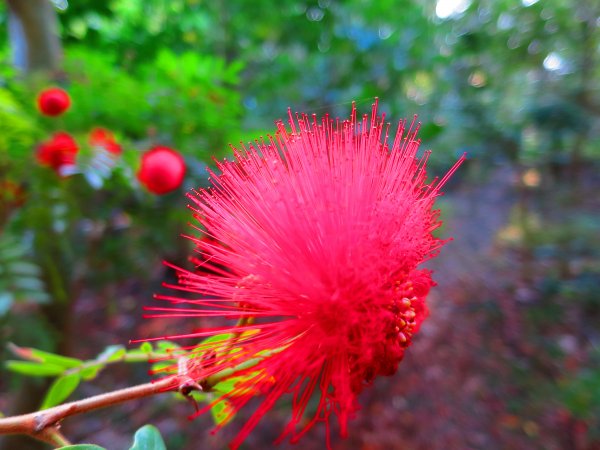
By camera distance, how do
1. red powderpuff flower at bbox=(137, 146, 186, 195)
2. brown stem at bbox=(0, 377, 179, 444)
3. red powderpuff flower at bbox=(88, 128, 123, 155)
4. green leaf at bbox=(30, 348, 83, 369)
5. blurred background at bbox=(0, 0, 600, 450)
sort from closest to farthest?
brown stem at bbox=(0, 377, 179, 444)
green leaf at bbox=(30, 348, 83, 369)
red powderpuff flower at bbox=(137, 146, 186, 195)
red powderpuff flower at bbox=(88, 128, 123, 155)
blurred background at bbox=(0, 0, 600, 450)

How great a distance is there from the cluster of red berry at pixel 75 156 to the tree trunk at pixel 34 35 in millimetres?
425

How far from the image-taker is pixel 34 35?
1766 mm

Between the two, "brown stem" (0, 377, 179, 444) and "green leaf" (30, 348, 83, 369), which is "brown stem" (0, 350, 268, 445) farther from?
"green leaf" (30, 348, 83, 369)

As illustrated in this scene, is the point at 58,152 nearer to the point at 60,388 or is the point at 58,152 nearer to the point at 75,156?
the point at 75,156

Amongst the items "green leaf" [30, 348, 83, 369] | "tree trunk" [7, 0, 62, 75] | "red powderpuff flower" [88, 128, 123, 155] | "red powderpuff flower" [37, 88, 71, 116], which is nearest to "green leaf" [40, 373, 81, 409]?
"green leaf" [30, 348, 83, 369]

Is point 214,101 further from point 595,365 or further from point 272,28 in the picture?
point 595,365

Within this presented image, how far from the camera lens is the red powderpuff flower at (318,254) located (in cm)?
57

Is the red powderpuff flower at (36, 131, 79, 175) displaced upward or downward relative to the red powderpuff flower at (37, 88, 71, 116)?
downward

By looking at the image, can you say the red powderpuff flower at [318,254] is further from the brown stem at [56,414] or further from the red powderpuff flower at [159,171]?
the red powderpuff flower at [159,171]

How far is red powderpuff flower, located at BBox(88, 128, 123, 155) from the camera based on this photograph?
1.48 metres

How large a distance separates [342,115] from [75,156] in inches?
60.5

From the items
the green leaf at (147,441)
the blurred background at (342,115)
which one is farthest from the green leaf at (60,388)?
the blurred background at (342,115)

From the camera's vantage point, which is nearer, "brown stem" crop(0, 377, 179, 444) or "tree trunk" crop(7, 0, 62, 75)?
"brown stem" crop(0, 377, 179, 444)

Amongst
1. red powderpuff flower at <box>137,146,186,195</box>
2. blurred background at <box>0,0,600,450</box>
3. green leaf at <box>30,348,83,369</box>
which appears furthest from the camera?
blurred background at <box>0,0,600,450</box>
